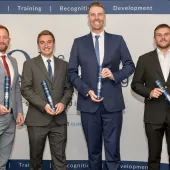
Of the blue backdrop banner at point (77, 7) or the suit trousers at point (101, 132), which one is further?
the blue backdrop banner at point (77, 7)

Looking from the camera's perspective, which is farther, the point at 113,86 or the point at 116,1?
the point at 116,1

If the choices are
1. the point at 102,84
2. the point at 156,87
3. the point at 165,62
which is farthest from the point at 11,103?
the point at 165,62

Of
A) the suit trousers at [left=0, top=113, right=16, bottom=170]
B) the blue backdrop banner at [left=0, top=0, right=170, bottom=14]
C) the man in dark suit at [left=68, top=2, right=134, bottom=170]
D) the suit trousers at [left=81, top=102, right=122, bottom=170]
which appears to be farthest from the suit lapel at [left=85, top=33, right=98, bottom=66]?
the suit trousers at [left=0, top=113, right=16, bottom=170]

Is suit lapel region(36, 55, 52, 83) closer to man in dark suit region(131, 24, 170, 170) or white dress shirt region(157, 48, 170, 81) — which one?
man in dark suit region(131, 24, 170, 170)

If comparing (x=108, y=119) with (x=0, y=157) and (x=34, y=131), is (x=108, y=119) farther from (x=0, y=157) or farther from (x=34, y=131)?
(x=0, y=157)

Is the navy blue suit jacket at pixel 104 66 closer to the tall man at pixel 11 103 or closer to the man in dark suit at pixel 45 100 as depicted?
the man in dark suit at pixel 45 100

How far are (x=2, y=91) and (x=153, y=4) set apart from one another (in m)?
1.97

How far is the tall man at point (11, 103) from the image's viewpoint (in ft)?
9.86

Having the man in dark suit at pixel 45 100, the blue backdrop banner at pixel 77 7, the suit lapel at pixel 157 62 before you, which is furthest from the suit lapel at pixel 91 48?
the blue backdrop banner at pixel 77 7

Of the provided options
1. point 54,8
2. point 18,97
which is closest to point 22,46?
point 54,8

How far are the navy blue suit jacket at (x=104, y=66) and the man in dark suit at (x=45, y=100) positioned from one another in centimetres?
16

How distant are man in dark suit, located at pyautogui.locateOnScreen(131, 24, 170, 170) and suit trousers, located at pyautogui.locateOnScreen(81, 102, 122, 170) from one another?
304mm

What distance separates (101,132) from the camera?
3.07 m

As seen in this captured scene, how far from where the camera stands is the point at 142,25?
3.74m
